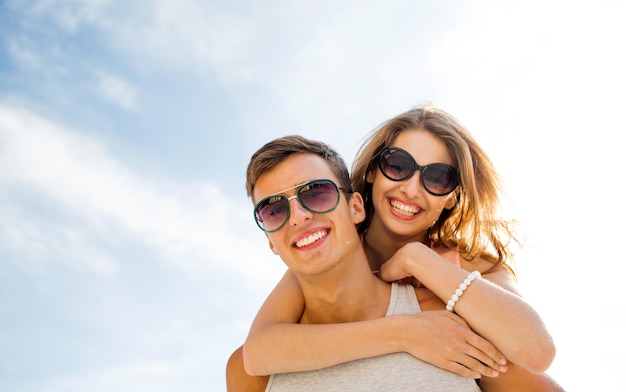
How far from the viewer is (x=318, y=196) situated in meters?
4.27

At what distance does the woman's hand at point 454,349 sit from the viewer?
3766 millimetres

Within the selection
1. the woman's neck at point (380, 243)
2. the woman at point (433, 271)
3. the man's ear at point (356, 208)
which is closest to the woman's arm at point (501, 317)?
the woman at point (433, 271)

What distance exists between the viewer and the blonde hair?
555 cm

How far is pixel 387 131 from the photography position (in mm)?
5809

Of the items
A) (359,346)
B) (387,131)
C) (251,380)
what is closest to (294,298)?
(251,380)

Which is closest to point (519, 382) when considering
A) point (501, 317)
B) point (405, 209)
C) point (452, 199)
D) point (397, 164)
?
point (501, 317)

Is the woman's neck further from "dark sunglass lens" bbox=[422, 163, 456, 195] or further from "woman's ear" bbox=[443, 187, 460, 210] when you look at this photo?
"dark sunglass lens" bbox=[422, 163, 456, 195]

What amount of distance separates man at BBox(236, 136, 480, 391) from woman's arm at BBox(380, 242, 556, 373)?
1.16ft

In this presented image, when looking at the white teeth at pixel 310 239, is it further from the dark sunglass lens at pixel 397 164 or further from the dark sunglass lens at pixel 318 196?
the dark sunglass lens at pixel 397 164

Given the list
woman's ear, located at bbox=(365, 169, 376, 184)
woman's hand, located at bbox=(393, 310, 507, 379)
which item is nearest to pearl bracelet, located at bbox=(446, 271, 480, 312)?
woman's hand, located at bbox=(393, 310, 507, 379)

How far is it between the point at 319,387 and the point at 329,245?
2.91 feet

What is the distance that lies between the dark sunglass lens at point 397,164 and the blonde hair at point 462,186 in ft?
1.07

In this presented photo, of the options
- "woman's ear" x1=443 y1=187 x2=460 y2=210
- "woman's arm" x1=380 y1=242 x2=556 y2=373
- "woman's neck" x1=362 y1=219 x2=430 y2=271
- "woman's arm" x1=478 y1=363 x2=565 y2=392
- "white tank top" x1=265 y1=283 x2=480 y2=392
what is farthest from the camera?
"woman's ear" x1=443 y1=187 x2=460 y2=210

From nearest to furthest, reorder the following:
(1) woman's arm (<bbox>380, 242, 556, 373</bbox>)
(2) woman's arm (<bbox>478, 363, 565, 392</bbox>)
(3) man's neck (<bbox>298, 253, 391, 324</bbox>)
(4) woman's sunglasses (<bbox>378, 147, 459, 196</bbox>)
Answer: (1) woman's arm (<bbox>380, 242, 556, 373</bbox>), (2) woman's arm (<bbox>478, 363, 565, 392</bbox>), (3) man's neck (<bbox>298, 253, 391, 324</bbox>), (4) woman's sunglasses (<bbox>378, 147, 459, 196</bbox>)
